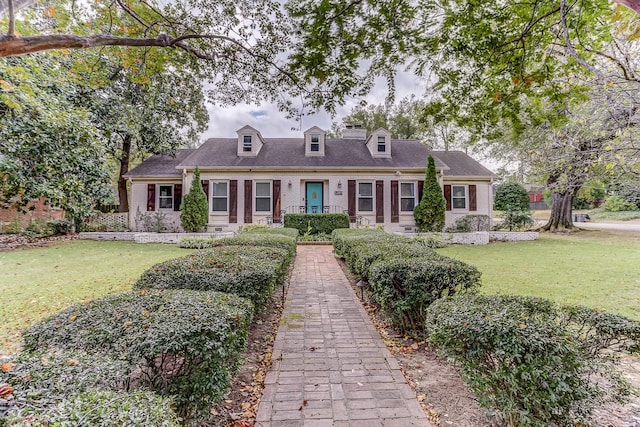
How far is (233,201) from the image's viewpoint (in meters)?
14.9

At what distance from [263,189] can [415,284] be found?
1253 cm

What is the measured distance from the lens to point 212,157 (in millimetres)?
15469

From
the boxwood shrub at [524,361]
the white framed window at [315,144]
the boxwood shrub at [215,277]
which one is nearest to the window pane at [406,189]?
the white framed window at [315,144]

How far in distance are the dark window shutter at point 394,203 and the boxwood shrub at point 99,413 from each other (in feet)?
47.6

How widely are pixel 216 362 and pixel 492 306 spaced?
210 cm

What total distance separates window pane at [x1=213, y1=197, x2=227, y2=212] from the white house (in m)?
0.05

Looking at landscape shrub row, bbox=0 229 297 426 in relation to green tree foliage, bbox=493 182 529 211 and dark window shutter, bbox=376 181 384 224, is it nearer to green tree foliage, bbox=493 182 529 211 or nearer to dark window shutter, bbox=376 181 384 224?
dark window shutter, bbox=376 181 384 224

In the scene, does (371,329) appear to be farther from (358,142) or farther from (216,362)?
(358,142)

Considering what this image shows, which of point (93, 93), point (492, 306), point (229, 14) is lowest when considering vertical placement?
point (492, 306)

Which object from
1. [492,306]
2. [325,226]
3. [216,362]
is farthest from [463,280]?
[325,226]

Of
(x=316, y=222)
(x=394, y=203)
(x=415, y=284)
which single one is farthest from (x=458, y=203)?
(x=415, y=284)

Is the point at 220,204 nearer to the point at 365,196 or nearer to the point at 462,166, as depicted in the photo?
the point at 365,196

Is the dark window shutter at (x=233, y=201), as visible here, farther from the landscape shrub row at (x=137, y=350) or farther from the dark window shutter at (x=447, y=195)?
the landscape shrub row at (x=137, y=350)

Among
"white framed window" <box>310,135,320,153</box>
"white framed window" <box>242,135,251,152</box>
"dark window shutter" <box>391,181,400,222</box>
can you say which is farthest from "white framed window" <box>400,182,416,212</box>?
"white framed window" <box>242,135,251,152</box>
